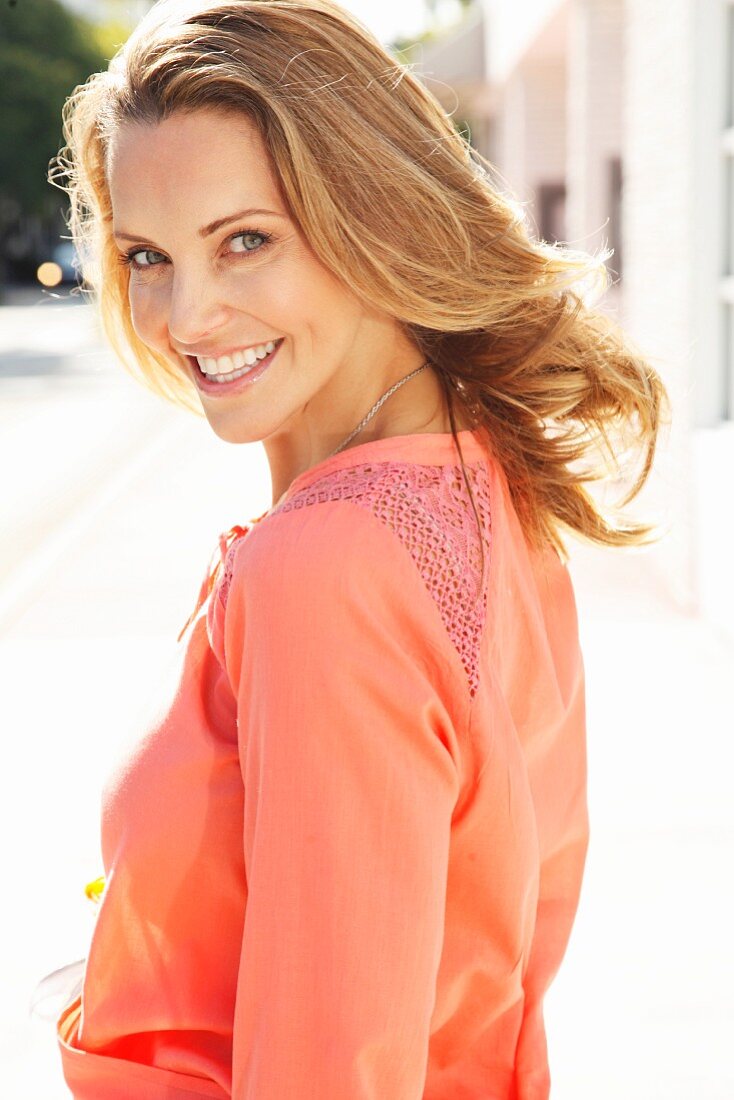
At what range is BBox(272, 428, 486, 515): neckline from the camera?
1.25 m

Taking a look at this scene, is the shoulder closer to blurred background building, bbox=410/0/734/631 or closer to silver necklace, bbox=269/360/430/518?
silver necklace, bbox=269/360/430/518

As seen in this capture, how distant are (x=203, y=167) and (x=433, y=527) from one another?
15.9 inches

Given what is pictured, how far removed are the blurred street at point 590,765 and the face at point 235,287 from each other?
12.5 inches

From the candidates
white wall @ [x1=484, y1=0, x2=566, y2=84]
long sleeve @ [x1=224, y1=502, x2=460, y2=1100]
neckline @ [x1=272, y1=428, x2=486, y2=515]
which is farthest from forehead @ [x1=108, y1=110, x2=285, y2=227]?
white wall @ [x1=484, y1=0, x2=566, y2=84]

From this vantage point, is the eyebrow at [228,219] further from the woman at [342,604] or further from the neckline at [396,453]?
the neckline at [396,453]

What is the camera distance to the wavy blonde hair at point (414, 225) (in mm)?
1276

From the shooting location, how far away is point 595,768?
166 inches

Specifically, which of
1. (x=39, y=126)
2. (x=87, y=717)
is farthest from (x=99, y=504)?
(x=39, y=126)

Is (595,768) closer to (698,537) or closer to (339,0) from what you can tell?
(698,537)

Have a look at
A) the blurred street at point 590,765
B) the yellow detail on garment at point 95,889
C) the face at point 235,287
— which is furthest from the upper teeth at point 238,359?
the yellow detail on garment at point 95,889

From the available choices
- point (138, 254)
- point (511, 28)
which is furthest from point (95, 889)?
point (511, 28)

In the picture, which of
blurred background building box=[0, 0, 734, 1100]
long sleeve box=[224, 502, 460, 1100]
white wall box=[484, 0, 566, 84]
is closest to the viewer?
long sleeve box=[224, 502, 460, 1100]

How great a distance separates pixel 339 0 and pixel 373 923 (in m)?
0.91

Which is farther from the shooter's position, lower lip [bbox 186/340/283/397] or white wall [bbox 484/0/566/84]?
white wall [bbox 484/0/566/84]
